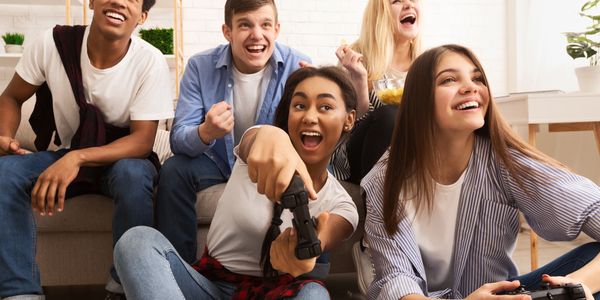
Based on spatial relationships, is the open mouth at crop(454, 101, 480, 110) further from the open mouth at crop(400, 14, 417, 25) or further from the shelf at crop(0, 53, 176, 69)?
the shelf at crop(0, 53, 176, 69)

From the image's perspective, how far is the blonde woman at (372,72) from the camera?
1.55 m

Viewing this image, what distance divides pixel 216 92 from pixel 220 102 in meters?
0.21

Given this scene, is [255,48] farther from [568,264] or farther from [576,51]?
[576,51]

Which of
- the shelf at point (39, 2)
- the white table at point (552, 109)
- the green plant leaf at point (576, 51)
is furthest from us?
the shelf at point (39, 2)

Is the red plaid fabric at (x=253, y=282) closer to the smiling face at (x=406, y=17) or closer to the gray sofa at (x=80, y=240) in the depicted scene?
the gray sofa at (x=80, y=240)

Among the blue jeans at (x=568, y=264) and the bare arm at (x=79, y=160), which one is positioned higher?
the bare arm at (x=79, y=160)

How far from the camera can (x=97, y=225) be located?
5.60 ft

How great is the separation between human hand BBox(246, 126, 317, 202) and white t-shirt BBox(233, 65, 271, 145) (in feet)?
2.49

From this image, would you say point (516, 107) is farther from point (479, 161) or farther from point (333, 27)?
point (333, 27)

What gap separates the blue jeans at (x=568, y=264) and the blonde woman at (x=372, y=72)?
0.40 metres

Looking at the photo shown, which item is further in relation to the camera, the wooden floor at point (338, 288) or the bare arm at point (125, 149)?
the wooden floor at point (338, 288)

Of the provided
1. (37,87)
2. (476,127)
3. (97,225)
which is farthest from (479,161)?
(37,87)

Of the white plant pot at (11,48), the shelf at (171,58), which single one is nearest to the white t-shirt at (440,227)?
the shelf at (171,58)

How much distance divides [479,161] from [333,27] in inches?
107
